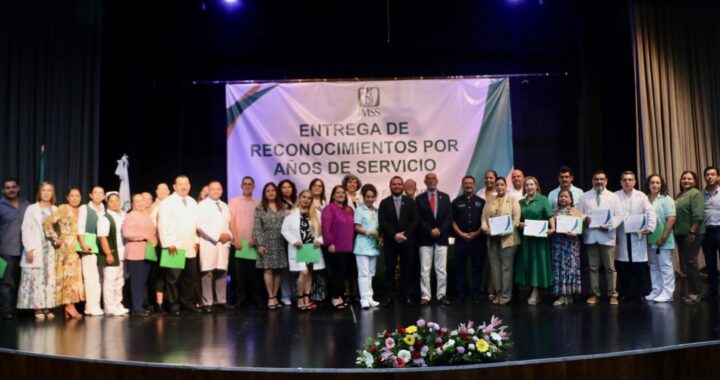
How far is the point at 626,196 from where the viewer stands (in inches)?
262

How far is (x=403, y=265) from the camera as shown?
6938 millimetres

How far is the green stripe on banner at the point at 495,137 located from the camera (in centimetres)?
806

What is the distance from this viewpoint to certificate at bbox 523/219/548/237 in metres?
6.49

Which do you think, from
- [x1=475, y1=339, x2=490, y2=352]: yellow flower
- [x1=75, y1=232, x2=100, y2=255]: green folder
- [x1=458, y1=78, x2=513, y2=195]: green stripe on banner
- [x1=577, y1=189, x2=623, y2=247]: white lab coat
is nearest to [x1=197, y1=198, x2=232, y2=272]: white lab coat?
[x1=75, y1=232, x2=100, y2=255]: green folder

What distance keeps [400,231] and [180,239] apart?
207 centimetres

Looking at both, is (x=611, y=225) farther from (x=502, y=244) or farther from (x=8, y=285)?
(x=8, y=285)

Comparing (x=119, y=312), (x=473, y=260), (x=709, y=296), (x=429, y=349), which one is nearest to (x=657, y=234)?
(x=709, y=296)

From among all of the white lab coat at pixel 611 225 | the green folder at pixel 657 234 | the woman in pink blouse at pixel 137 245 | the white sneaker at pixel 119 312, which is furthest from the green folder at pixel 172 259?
the green folder at pixel 657 234

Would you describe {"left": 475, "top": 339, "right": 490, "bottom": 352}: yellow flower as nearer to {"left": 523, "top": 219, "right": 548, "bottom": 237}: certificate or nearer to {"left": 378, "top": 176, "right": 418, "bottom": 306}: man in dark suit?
{"left": 523, "top": 219, "right": 548, "bottom": 237}: certificate

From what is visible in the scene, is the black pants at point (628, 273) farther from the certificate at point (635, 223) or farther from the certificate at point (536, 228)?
the certificate at point (536, 228)

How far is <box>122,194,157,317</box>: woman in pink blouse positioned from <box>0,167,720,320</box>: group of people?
11 millimetres

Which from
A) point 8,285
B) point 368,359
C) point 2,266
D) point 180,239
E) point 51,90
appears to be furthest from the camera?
point 51,90

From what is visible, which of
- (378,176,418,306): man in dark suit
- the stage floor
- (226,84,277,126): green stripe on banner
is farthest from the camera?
(226,84,277,126): green stripe on banner

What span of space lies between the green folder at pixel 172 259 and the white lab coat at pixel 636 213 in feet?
13.4
